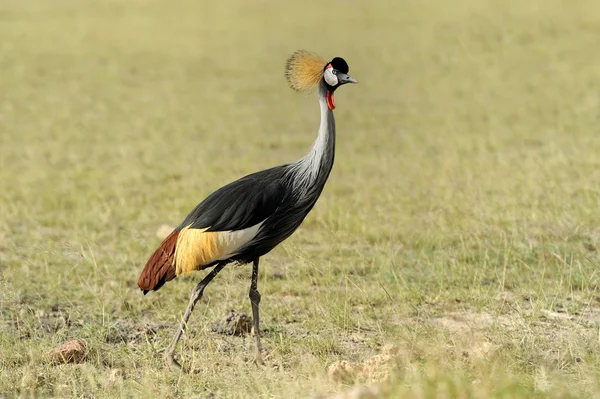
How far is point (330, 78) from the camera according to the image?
5531 millimetres

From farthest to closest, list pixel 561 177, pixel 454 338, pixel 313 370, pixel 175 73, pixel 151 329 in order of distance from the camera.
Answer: pixel 175 73 → pixel 561 177 → pixel 151 329 → pixel 454 338 → pixel 313 370

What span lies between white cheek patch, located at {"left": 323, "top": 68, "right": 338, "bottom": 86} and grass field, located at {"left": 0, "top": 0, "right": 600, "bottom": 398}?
1044mm

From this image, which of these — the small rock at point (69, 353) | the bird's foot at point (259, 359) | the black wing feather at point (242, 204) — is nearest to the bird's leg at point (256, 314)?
the bird's foot at point (259, 359)

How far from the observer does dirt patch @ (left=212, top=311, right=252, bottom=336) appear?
6.00 meters

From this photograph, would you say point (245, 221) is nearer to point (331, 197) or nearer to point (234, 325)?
point (234, 325)

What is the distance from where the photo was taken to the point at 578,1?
24.3 metres

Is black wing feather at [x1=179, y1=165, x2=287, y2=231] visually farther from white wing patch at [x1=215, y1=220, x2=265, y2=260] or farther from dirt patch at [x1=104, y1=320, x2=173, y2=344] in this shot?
dirt patch at [x1=104, y1=320, x2=173, y2=344]

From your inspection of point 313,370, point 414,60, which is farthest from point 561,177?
point 414,60

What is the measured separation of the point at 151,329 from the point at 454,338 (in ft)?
6.31

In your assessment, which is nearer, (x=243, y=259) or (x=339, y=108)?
(x=243, y=259)

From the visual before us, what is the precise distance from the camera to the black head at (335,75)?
5523 mm

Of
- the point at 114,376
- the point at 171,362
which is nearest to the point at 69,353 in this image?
the point at 114,376

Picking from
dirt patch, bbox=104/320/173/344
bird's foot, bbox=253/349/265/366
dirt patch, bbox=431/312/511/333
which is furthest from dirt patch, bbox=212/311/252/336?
dirt patch, bbox=431/312/511/333

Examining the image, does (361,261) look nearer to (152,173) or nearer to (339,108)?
(152,173)
